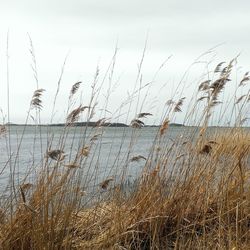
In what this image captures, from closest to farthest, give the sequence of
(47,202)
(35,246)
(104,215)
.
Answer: (35,246) → (47,202) → (104,215)

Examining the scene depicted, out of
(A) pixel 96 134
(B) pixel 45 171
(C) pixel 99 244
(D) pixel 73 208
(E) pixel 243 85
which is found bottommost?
(C) pixel 99 244

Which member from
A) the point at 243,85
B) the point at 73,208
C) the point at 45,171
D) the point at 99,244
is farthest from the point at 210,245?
the point at 243,85

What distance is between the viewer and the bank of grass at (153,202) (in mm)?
2984

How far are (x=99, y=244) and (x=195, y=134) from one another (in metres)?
1.58

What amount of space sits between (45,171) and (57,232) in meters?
0.49

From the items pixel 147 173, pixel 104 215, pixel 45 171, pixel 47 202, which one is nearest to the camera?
pixel 47 202

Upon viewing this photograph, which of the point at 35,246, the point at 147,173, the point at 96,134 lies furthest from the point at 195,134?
the point at 35,246

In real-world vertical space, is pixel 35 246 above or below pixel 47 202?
below

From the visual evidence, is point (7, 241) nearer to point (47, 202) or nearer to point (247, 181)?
point (47, 202)

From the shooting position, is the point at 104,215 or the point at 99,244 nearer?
the point at 99,244

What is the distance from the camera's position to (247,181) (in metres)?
4.27

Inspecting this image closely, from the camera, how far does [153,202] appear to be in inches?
144

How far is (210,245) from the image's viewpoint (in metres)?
3.00

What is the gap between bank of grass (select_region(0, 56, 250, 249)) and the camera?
2.98 m
